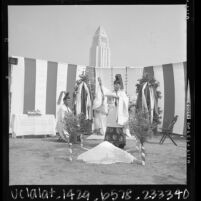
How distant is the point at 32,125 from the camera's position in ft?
9.80

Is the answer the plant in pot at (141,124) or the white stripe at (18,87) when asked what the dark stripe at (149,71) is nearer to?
the plant in pot at (141,124)

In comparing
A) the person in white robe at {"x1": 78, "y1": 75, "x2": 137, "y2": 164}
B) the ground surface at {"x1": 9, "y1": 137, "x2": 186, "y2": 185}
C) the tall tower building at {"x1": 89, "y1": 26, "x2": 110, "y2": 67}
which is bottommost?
the ground surface at {"x1": 9, "y1": 137, "x2": 186, "y2": 185}

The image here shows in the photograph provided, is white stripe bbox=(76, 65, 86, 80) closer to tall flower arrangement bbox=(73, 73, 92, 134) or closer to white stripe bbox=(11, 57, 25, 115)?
tall flower arrangement bbox=(73, 73, 92, 134)

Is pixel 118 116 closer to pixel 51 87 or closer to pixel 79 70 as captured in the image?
pixel 79 70

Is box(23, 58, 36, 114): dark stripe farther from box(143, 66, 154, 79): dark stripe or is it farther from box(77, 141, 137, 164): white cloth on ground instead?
box(143, 66, 154, 79): dark stripe

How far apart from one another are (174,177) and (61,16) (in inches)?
67.5

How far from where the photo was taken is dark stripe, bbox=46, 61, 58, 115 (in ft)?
9.73

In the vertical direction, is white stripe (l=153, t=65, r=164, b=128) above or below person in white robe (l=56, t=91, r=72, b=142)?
above

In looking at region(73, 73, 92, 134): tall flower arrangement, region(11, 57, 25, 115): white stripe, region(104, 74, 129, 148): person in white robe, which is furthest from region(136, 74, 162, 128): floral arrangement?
region(11, 57, 25, 115): white stripe

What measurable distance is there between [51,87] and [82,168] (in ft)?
2.49

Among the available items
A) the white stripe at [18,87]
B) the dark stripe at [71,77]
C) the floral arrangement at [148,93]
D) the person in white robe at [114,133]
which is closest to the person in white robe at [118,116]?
the person in white robe at [114,133]

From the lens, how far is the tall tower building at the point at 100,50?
2.91m

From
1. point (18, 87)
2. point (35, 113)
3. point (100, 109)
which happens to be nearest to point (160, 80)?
point (100, 109)

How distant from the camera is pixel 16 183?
290 cm
